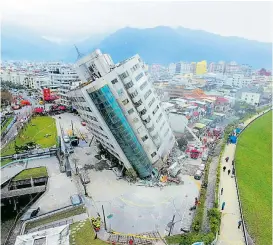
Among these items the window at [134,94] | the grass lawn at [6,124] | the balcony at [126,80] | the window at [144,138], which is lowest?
the grass lawn at [6,124]

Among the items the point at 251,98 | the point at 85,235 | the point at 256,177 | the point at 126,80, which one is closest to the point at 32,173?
the point at 85,235

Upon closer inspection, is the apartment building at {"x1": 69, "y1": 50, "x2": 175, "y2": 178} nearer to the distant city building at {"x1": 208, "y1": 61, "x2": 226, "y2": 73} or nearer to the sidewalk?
the sidewalk

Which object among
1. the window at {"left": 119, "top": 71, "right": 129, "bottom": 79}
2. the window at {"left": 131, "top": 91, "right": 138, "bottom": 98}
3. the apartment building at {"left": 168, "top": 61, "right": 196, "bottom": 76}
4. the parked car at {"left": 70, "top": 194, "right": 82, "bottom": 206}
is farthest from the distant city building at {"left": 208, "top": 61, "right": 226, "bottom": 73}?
the parked car at {"left": 70, "top": 194, "right": 82, "bottom": 206}

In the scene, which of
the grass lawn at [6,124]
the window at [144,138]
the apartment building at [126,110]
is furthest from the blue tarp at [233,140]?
the grass lawn at [6,124]

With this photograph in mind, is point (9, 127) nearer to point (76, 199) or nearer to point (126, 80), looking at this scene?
point (126, 80)

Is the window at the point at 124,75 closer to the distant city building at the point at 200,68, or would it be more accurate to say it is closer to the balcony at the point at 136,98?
the balcony at the point at 136,98

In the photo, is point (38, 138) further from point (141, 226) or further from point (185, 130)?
point (141, 226)
